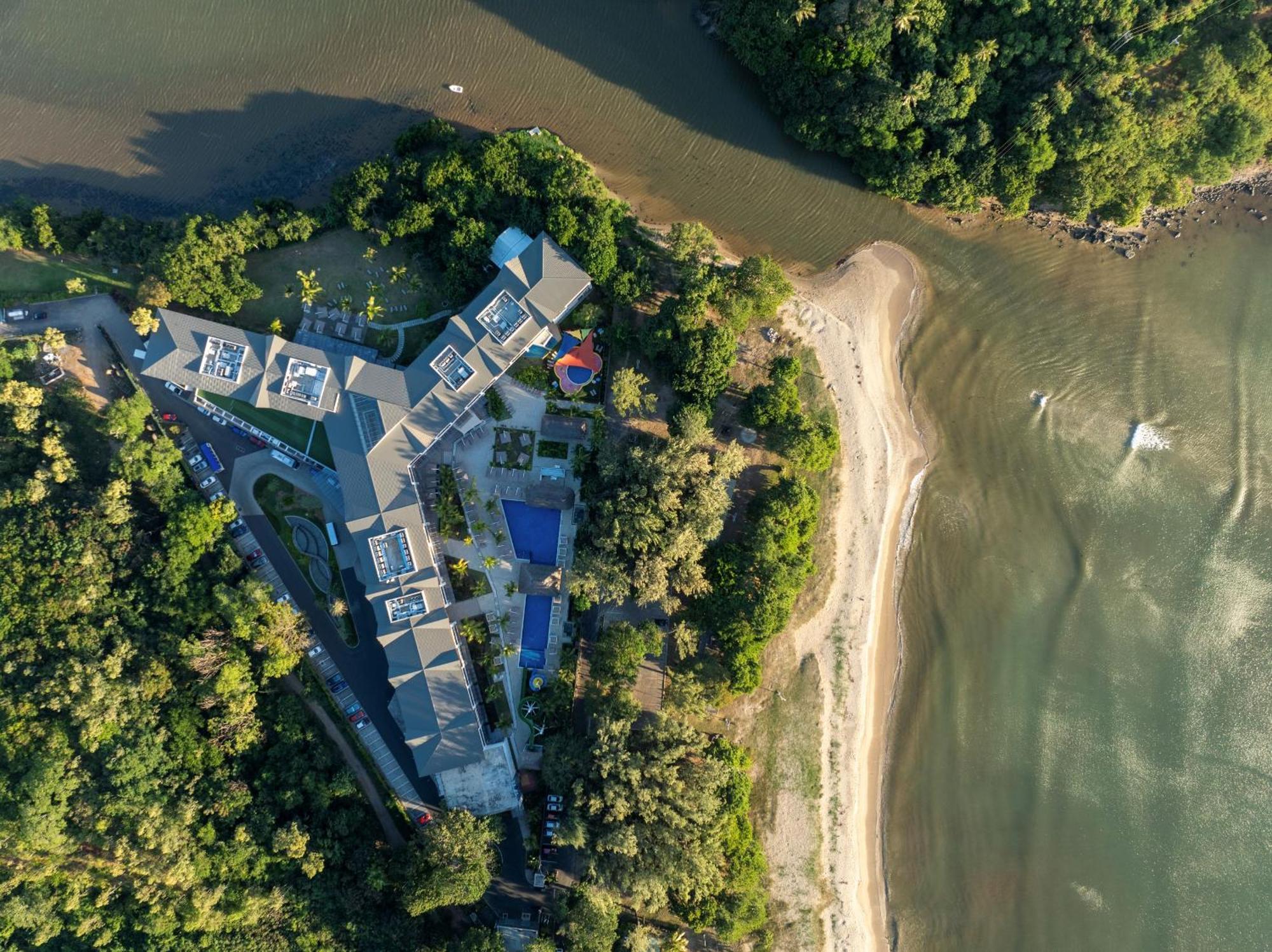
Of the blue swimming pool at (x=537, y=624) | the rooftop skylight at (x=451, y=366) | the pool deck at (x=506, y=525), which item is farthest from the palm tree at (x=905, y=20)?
the blue swimming pool at (x=537, y=624)

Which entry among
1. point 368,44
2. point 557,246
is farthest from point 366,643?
point 368,44

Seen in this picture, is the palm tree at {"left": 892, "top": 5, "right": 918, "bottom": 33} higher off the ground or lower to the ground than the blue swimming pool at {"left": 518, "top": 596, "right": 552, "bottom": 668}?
higher

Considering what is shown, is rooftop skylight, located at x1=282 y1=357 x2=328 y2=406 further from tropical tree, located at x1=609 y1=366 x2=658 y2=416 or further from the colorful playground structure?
tropical tree, located at x1=609 y1=366 x2=658 y2=416

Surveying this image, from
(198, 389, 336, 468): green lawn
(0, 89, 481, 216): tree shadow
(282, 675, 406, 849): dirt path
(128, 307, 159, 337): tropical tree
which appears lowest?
(282, 675, 406, 849): dirt path

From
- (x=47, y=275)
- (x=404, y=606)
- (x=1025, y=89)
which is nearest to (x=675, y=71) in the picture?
(x=1025, y=89)

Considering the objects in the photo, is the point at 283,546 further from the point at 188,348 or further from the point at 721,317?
the point at 721,317

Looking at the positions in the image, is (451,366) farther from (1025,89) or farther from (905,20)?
(1025,89)

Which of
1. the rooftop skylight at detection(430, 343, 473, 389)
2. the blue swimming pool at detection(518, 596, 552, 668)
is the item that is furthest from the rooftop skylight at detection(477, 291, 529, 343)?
the blue swimming pool at detection(518, 596, 552, 668)
